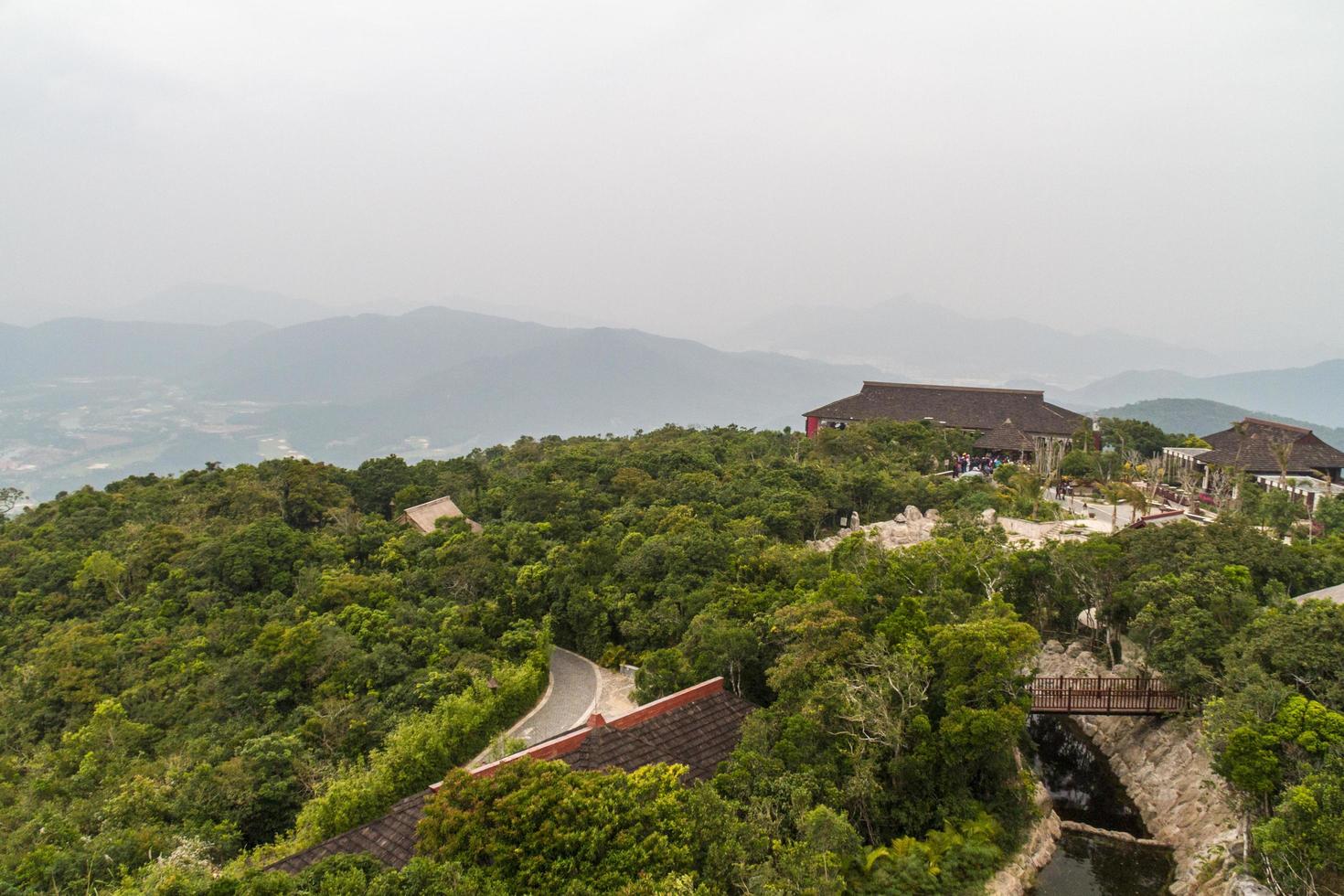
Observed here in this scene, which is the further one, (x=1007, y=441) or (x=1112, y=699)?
(x=1007, y=441)

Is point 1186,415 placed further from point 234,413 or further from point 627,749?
point 234,413

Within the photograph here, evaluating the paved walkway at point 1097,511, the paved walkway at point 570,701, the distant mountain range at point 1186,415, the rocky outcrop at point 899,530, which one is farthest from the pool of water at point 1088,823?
the distant mountain range at point 1186,415

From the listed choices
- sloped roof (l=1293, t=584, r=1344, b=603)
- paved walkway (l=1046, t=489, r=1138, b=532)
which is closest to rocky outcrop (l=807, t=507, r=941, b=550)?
paved walkway (l=1046, t=489, r=1138, b=532)

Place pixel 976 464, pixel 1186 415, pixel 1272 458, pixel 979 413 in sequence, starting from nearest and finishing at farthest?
pixel 1272 458 < pixel 976 464 < pixel 979 413 < pixel 1186 415

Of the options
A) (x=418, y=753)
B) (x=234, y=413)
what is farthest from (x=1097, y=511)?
(x=234, y=413)

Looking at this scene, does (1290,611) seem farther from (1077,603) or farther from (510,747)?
(510,747)

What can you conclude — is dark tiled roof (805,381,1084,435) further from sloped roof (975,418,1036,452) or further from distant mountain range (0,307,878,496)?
distant mountain range (0,307,878,496)
